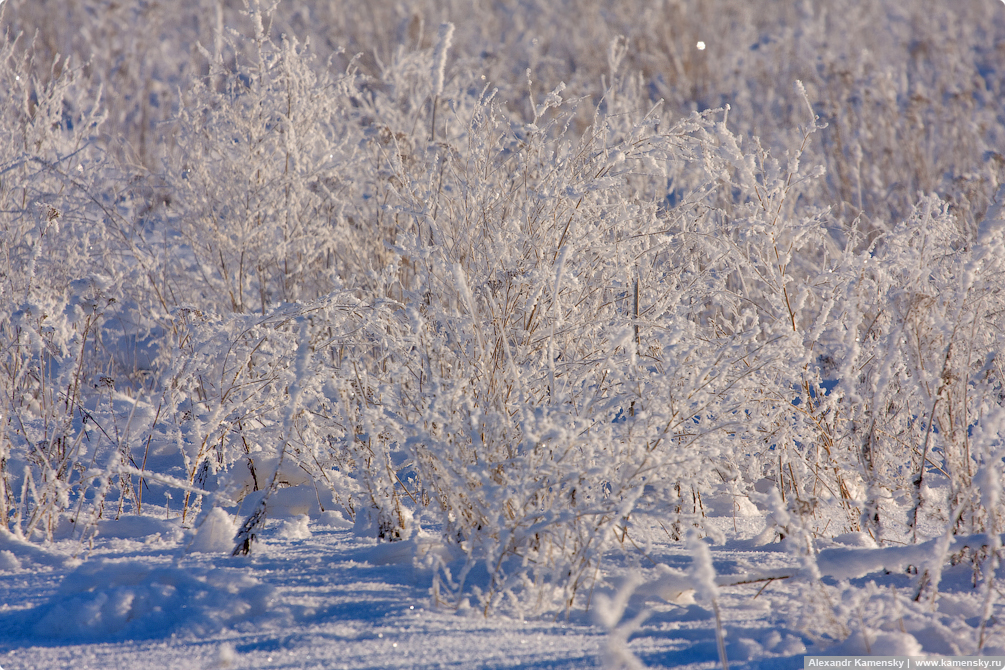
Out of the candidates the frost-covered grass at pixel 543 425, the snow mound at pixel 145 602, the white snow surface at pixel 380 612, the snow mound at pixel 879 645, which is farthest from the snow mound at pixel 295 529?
the snow mound at pixel 879 645

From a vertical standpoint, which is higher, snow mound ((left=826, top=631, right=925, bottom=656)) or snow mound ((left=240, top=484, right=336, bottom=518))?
snow mound ((left=240, top=484, right=336, bottom=518))

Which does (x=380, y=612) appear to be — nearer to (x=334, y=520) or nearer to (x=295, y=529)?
(x=295, y=529)

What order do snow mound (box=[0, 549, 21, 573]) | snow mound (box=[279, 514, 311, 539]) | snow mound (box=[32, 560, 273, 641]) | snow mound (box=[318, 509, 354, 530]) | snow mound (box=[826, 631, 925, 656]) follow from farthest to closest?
snow mound (box=[318, 509, 354, 530]) < snow mound (box=[279, 514, 311, 539]) < snow mound (box=[0, 549, 21, 573]) < snow mound (box=[32, 560, 273, 641]) < snow mound (box=[826, 631, 925, 656])

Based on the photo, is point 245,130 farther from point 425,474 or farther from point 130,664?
point 130,664

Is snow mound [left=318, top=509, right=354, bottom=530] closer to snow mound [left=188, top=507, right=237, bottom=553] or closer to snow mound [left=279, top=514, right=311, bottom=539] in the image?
snow mound [left=279, top=514, right=311, bottom=539]

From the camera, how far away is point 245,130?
3.44 metres

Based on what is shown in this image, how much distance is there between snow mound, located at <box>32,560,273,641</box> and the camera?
1.46 m

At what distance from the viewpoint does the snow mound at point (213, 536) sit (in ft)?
6.23

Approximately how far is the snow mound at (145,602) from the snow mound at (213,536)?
0.78 ft

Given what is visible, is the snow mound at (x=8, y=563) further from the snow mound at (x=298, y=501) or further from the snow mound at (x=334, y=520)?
the snow mound at (x=334, y=520)

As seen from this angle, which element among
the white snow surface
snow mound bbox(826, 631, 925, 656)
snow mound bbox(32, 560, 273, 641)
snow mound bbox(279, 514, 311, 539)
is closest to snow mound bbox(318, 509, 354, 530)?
snow mound bbox(279, 514, 311, 539)

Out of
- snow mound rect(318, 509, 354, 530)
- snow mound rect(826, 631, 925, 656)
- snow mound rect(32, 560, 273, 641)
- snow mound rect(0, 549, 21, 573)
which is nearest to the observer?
snow mound rect(826, 631, 925, 656)

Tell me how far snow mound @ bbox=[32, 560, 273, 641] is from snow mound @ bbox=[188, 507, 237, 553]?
24cm

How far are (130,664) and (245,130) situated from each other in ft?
8.87
